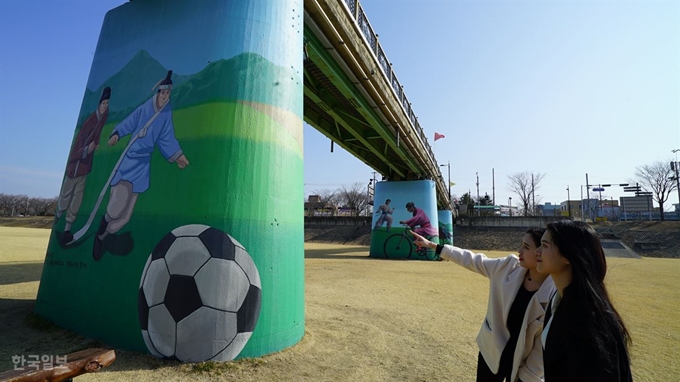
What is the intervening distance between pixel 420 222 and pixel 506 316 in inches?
811

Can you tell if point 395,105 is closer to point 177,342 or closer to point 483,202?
point 177,342

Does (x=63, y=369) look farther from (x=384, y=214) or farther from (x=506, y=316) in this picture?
(x=384, y=214)

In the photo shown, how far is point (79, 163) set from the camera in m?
6.51

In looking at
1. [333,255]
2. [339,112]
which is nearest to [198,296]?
[339,112]

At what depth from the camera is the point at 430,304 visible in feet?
29.2

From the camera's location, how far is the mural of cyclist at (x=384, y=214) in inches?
950

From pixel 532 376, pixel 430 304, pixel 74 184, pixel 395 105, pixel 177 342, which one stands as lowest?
pixel 430 304

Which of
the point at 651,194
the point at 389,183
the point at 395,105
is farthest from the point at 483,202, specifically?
the point at 395,105

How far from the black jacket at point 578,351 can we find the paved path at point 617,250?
118ft

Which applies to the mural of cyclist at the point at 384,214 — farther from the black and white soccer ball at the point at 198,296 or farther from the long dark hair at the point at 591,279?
the long dark hair at the point at 591,279

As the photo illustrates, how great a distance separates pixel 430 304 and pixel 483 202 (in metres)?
63.7

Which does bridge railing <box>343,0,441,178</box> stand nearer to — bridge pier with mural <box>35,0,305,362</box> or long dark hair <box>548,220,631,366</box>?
bridge pier with mural <box>35,0,305,362</box>

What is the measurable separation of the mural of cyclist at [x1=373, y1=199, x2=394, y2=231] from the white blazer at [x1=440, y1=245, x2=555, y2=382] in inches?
822

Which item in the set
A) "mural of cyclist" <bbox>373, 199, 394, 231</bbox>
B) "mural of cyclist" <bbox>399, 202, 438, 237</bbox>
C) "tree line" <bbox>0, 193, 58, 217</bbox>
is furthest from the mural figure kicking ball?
"tree line" <bbox>0, 193, 58, 217</bbox>
